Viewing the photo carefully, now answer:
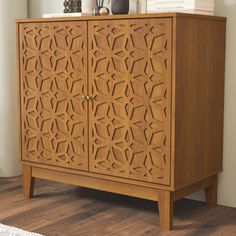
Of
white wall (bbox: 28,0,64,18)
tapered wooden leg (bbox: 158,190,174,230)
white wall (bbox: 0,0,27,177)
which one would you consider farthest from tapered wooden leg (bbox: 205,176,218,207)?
white wall (bbox: 28,0,64,18)

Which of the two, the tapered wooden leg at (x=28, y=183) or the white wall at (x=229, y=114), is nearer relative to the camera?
the white wall at (x=229, y=114)

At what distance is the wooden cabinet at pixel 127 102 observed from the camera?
7.91 feet

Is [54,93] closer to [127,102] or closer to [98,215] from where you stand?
[127,102]

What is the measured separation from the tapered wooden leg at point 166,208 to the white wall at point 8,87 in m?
1.32

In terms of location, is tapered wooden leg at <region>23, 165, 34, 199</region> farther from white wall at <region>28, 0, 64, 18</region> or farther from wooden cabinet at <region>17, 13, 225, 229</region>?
white wall at <region>28, 0, 64, 18</region>

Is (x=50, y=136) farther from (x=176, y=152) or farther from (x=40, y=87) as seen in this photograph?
(x=176, y=152)

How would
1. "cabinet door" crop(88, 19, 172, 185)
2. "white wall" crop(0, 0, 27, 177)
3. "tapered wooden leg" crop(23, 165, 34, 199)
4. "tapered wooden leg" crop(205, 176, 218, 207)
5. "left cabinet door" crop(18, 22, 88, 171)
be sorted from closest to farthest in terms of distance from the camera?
"cabinet door" crop(88, 19, 172, 185) < "left cabinet door" crop(18, 22, 88, 171) < "tapered wooden leg" crop(205, 176, 218, 207) < "tapered wooden leg" crop(23, 165, 34, 199) < "white wall" crop(0, 0, 27, 177)

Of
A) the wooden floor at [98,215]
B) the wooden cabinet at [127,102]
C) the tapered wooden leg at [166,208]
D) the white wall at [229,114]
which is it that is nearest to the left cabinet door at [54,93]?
the wooden cabinet at [127,102]

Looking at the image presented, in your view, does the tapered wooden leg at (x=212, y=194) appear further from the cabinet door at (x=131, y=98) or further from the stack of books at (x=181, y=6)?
the stack of books at (x=181, y=6)

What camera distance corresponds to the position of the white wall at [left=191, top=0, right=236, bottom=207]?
271 cm

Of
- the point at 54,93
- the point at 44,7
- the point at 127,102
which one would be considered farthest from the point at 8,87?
the point at 127,102

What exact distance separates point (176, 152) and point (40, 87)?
853 millimetres

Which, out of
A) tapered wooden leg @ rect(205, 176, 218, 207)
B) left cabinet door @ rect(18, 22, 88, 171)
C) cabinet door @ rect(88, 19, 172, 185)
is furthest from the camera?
tapered wooden leg @ rect(205, 176, 218, 207)

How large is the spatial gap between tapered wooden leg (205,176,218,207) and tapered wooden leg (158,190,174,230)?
42 centimetres
